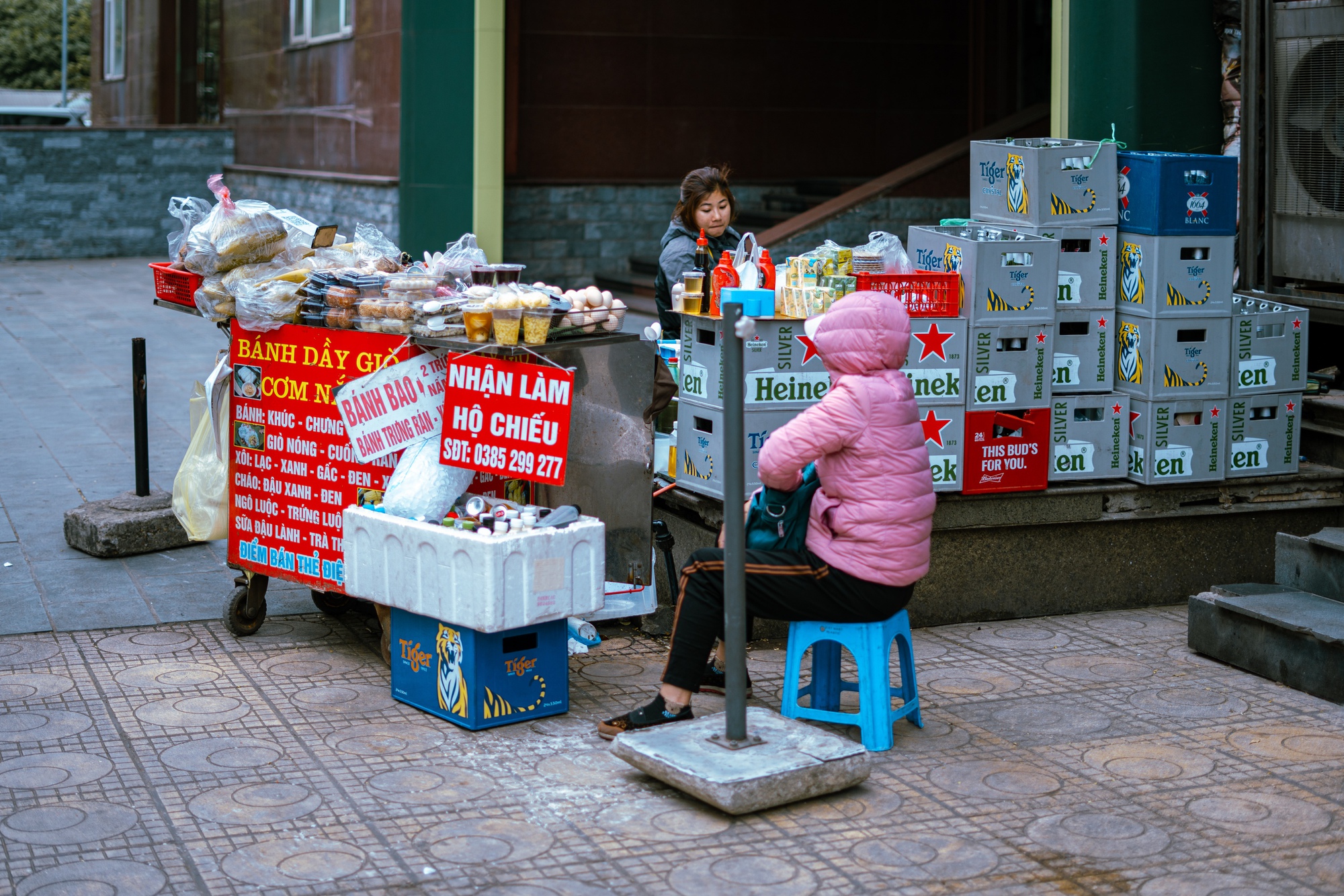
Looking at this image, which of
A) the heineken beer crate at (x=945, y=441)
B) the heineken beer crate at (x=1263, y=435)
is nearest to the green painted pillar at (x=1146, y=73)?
the heineken beer crate at (x=1263, y=435)

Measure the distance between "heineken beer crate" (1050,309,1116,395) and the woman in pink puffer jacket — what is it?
183 cm

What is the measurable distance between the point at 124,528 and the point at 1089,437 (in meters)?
4.62

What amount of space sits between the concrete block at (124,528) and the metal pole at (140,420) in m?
0.14

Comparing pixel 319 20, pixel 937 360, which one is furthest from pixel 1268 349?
pixel 319 20

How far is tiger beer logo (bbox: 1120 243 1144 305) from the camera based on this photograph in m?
6.58

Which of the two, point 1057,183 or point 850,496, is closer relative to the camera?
point 850,496

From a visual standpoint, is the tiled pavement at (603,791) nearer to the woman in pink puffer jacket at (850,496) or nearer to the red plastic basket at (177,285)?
the woman in pink puffer jacket at (850,496)

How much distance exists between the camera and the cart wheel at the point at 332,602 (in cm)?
655

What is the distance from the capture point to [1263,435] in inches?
267

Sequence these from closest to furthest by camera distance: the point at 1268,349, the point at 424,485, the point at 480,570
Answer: the point at 480,570, the point at 424,485, the point at 1268,349

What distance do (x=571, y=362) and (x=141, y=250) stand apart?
2068 centimetres

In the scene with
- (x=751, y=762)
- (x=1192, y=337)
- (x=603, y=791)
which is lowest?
(x=603, y=791)

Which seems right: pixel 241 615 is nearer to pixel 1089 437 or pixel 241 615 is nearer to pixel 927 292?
pixel 927 292

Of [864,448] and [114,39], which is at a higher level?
[114,39]
